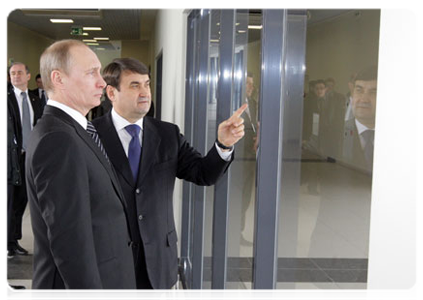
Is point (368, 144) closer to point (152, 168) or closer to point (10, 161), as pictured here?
point (152, 168)

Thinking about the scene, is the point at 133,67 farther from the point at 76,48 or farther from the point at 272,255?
the point at 272,255

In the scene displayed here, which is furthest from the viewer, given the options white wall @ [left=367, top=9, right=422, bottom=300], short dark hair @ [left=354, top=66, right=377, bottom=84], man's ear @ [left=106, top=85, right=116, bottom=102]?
man's ear @ [left=106, top=85, right=116, bottom=102]

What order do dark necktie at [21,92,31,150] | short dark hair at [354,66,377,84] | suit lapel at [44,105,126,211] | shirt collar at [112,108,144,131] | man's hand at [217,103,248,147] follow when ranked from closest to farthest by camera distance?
short dark hair at [354,66,377,84], suit lapel at [44,105,126,211], man's hand at [217,103,248,147], shirt collar at [112,108,144,131], dark necktie at [21,92,31,150]

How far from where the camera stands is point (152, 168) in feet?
8.04

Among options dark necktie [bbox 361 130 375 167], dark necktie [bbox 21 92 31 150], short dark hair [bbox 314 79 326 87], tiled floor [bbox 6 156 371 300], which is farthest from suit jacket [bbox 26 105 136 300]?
dark necktie [bbox 21 92 31 150]

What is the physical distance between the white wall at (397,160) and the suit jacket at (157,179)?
133 centimetres

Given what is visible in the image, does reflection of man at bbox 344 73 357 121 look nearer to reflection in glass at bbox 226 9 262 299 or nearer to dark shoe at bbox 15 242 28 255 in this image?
reflection in glass at bbox 226 9 262 299

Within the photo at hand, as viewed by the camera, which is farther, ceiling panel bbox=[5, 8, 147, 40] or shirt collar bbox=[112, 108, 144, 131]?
ceiling panel bbox=[5, 8, 147, 40]

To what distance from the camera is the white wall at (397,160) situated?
0.95 m

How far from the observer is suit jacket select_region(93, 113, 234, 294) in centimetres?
237

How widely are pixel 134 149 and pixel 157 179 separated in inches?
7.7

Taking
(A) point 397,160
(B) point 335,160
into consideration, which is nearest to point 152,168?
(B) point 335,160

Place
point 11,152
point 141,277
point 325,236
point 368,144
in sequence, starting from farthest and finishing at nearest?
point 11,152 < point 141,277 < point 325,236 < point 368,144

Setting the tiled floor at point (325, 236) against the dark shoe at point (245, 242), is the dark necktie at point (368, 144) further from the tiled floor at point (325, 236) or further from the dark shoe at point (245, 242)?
the dark shoe at point (245, 242)
